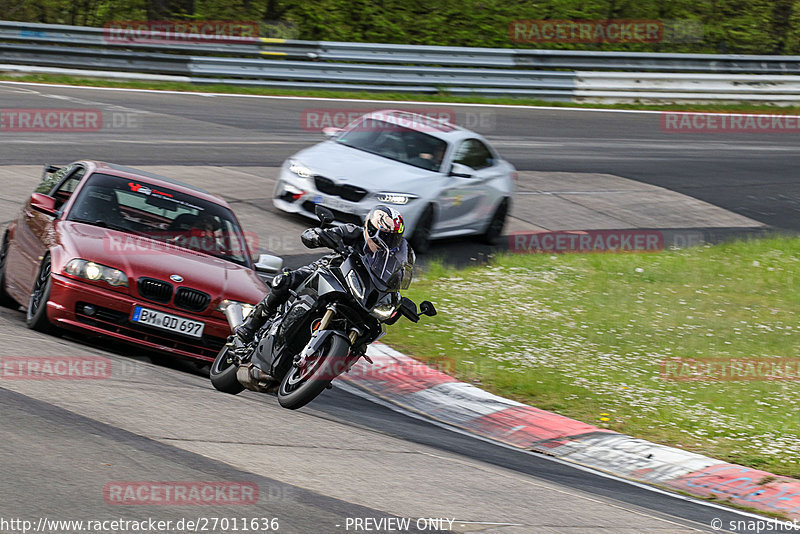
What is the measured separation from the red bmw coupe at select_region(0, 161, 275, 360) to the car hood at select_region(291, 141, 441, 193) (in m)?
4.23

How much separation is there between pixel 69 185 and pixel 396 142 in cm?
631

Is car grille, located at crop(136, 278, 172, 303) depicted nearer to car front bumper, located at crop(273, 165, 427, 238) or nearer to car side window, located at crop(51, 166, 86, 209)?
car side window, located at crop(51, 166, 86, 209)

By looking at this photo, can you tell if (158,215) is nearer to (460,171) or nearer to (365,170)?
(365,170)

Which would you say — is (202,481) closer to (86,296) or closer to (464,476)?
(464,476)

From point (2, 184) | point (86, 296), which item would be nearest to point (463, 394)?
point (86, 296)

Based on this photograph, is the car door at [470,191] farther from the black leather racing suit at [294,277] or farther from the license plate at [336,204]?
the black leather racing suit at [294,277]

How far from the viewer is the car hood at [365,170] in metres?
13.5

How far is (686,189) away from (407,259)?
14370 millimetres

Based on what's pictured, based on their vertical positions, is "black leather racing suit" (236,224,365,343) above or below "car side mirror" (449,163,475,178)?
above

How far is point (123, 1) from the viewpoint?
96.2 ft

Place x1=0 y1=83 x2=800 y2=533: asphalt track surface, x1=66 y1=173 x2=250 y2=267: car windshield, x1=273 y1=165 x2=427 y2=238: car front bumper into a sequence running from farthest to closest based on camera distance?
1. x1=273 y1=165 x2=427 y2=238: car front bumper
2. x1=66 y1=173 x2=250 y2=267: car windshield
3. x1=0 y1=83 x2=800 y2=533: asphalt track surface

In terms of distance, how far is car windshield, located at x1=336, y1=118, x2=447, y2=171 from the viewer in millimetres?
14484

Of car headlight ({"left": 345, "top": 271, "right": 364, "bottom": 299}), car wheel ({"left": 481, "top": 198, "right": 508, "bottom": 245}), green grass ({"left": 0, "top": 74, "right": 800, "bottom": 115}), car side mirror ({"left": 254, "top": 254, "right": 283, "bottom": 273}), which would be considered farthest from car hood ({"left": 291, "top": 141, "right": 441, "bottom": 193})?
green grass ({"left": 0, "top": 74, "right": 800, "bottom": 115})

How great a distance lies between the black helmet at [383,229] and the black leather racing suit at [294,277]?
155mm
